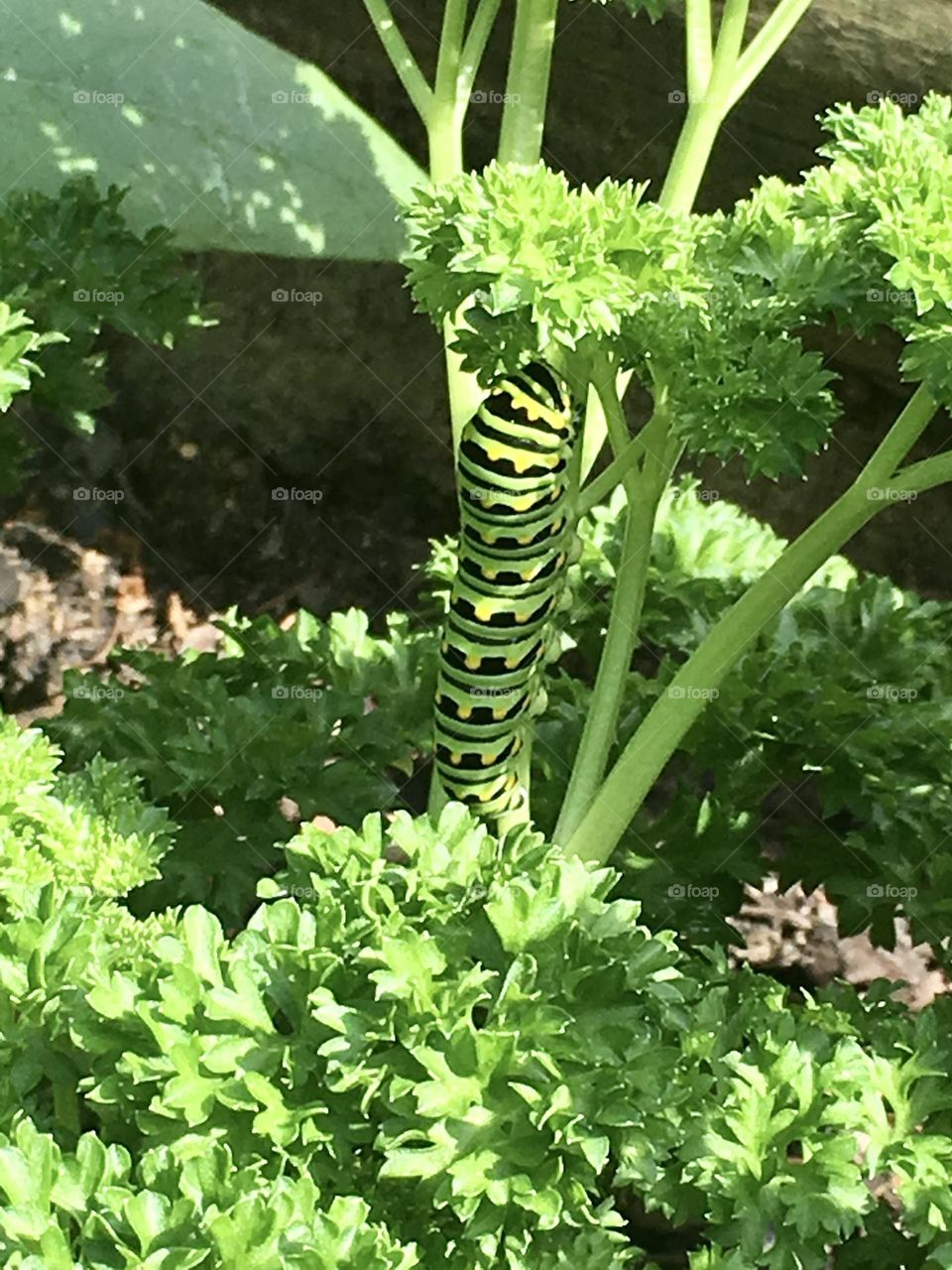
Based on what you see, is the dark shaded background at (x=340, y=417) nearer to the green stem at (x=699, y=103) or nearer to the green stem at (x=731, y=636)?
the green stem at (x=699, y=103)

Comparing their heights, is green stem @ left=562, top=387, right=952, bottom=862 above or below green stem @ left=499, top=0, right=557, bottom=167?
below

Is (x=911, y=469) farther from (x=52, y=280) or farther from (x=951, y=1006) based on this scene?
(x=52, y=280)

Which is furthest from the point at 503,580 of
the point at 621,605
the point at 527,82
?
the point at 527,82

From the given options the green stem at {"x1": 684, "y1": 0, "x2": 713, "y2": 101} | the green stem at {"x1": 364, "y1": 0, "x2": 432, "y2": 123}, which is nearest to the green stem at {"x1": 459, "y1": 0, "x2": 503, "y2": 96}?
the green stem at {"x1": 364, "y1": 0, "x2": 432, "y2": 123}

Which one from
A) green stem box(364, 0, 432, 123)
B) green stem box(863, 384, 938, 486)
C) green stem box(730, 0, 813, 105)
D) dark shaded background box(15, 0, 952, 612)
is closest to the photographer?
green stem box(863, 384, 938, 486)

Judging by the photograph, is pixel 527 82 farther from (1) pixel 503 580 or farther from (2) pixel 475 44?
(1) pixel 503 580

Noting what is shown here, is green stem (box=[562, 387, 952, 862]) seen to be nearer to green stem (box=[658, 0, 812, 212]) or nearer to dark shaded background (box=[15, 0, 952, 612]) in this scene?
green stem (box=[658, 0, 812, 212])

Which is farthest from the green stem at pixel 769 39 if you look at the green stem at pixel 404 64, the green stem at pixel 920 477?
the green stem at pixel 920 477
